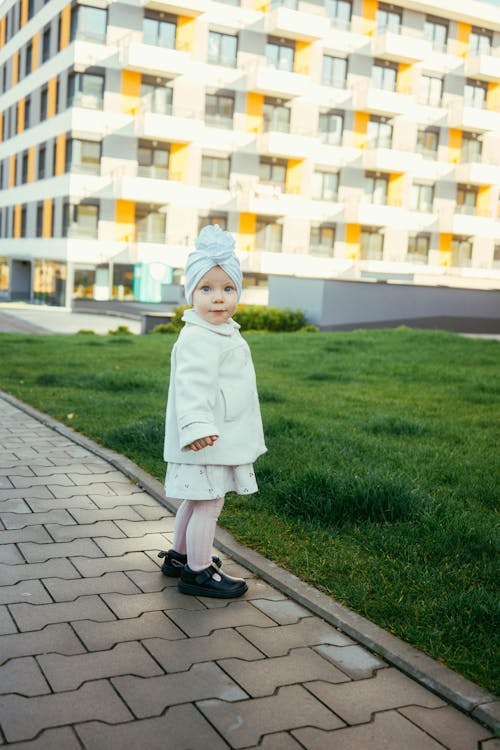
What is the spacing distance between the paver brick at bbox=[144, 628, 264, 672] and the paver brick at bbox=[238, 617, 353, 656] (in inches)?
2.3

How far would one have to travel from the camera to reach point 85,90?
121 ft

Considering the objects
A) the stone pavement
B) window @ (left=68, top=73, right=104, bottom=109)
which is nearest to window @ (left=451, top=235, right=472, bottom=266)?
window @ (left=68, top=73, right=104, bottom=109)

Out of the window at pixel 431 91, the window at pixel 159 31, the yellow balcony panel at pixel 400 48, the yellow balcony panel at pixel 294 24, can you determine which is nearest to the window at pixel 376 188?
the window at pixel 431 91

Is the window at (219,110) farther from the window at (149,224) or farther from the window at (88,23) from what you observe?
the window at (88,23)

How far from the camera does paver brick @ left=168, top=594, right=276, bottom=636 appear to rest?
11.6 ft

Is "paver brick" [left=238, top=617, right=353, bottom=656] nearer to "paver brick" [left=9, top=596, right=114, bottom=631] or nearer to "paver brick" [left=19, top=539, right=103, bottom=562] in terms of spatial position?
"paver brick" [left=9, top=596, right=114, bottom=631]

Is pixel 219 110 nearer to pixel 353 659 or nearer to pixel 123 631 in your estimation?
pixel 123 631

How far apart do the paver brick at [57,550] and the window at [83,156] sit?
34776 millimetres

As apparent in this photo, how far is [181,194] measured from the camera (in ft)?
128

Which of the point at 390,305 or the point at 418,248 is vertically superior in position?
the point at 418,248

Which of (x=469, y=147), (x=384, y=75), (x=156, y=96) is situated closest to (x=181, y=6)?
(x=156, y=96)

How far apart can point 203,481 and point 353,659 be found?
3.47 ft

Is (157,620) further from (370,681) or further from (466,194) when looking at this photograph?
(466,194)

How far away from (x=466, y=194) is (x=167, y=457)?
46.5 m
